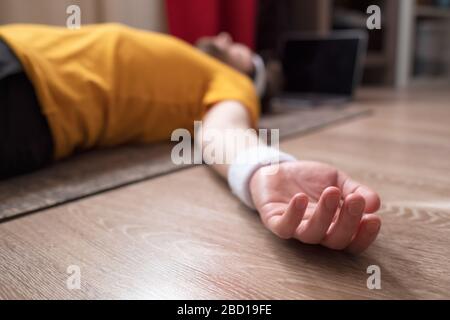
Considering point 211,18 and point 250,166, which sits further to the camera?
point 211,18

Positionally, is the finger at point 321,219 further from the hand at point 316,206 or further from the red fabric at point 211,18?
the red fabric at point 211,18

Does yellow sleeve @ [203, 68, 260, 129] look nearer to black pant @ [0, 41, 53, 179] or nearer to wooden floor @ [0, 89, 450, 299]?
wooden floor @ [0, 89, 450, 299]

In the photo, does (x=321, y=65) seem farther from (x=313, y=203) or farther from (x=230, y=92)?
(x=313, y=203)

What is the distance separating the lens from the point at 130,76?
2.78ft

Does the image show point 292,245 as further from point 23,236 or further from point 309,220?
point 23,236

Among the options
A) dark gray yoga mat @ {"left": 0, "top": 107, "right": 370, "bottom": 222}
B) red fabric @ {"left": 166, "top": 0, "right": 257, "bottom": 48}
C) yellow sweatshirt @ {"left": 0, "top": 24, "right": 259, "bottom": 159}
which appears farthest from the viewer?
red fabric @ {"left": 166, "top": 0, "right": 257, "bottom": 48}

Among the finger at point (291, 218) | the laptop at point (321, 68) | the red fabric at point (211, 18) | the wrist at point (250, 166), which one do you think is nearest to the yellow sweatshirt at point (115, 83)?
the wrist at point (250, 166)

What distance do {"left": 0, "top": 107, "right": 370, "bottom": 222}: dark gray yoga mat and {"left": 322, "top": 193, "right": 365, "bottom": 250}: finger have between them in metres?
0.37

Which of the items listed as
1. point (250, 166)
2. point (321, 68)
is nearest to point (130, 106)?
point (250, 166)

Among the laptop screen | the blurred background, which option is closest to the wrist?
the blurred background

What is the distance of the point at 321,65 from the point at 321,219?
1.45 metres

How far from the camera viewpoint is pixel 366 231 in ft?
1.31

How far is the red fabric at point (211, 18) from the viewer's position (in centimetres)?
149

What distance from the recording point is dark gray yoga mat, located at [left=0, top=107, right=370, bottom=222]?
1.96ft
